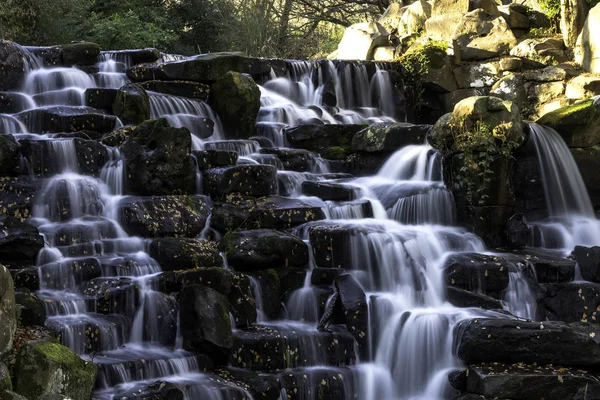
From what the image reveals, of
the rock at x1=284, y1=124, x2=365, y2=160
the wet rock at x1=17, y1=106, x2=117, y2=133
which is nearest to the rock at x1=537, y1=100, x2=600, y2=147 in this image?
the rock at x1=284, y1=124, x2=365, y2=160

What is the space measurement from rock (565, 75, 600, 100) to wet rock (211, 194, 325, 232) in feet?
23.4

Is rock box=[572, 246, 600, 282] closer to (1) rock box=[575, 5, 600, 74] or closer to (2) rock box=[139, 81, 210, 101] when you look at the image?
(1) rock box=[575, 5, 600, 74]

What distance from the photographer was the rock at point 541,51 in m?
17.0

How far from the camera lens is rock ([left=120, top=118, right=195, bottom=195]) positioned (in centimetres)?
1140

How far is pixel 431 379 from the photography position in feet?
28.3

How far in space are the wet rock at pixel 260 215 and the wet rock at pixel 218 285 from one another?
1.78 m

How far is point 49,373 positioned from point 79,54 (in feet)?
35.2

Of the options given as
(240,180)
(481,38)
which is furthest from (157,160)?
(481,38)

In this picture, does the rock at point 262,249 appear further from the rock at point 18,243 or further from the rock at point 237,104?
the rock at point 237,104

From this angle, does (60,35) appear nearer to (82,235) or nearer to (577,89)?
(82,235)

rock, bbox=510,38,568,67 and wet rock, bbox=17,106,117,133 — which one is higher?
rock, bbox=510,38,568,67

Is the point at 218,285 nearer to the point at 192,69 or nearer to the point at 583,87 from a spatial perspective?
the point at 192,69

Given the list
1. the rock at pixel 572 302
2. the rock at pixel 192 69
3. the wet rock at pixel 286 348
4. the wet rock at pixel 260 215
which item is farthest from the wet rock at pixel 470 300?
the rock at pixel 192 69

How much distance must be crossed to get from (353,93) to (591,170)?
605 centimetres
